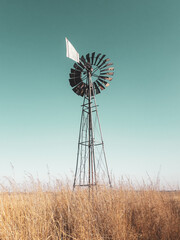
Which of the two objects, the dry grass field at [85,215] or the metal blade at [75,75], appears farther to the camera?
the metal blade at [75,75]

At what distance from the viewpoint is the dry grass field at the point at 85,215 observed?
10.9 ft

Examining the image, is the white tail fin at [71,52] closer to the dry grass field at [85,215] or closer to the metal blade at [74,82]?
the metal blade at [74,82]

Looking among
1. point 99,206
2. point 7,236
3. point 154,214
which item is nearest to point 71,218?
point 99,206

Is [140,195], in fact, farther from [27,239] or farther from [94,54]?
[94,54]

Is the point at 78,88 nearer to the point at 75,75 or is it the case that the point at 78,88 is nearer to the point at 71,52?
the point at 75,75

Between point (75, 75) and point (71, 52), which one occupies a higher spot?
point (71, 52)

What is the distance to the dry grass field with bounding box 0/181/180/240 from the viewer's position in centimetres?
331

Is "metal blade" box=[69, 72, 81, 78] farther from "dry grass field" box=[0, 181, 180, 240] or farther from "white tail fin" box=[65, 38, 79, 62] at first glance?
"dry grass field" box=[0, 181, 180, 240]

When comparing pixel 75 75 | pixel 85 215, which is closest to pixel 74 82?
pixel 75 75

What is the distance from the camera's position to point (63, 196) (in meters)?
4.79

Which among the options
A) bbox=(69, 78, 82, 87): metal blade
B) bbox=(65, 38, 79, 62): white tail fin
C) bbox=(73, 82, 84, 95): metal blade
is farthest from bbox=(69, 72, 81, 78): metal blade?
bbox=(65, 38, 79, 62): white tail fin

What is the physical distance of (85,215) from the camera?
353 centimetres

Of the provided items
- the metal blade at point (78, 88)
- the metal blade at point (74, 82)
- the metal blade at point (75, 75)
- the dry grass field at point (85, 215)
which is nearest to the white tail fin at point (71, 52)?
the metal blade at point (75, 75)

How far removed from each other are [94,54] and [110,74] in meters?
1.58
